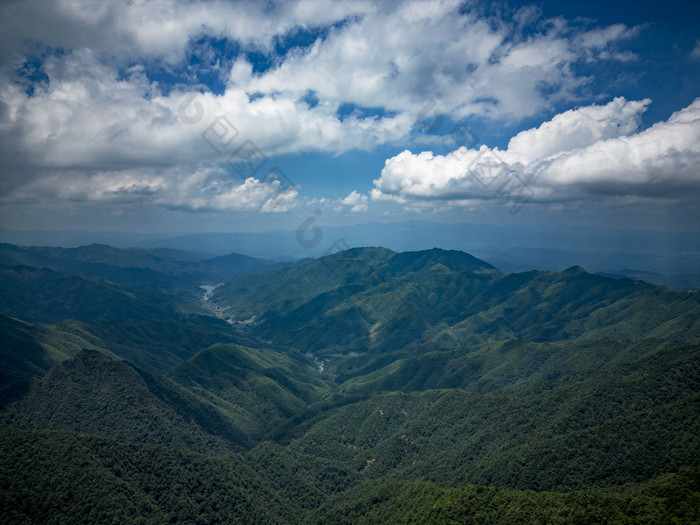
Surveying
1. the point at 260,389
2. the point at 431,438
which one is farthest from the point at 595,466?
the point at 260,389

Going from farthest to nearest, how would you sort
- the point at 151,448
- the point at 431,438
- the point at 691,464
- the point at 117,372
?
the point at 117,372 → the point at 431,438 → the point at 151,448 → the point at 691,464

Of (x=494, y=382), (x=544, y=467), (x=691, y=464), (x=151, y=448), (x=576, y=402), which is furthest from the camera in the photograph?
(x=494, y=382)

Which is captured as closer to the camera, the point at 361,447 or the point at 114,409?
the point at 114,409

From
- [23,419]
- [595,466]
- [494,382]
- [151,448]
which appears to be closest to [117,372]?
[23,419]

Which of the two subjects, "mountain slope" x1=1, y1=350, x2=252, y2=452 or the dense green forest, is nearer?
the dense green forest

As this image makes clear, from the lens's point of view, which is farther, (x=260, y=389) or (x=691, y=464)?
(x=260, y=389)

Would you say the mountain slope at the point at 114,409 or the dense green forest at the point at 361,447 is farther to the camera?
the mountain slope at the point at 114,409

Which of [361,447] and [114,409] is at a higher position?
[114,409]

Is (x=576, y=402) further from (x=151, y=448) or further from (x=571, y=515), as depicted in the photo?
(x=151, y=448)

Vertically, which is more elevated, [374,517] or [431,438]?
[374,517]

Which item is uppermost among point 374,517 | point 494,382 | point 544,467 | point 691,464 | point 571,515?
point 571,515
